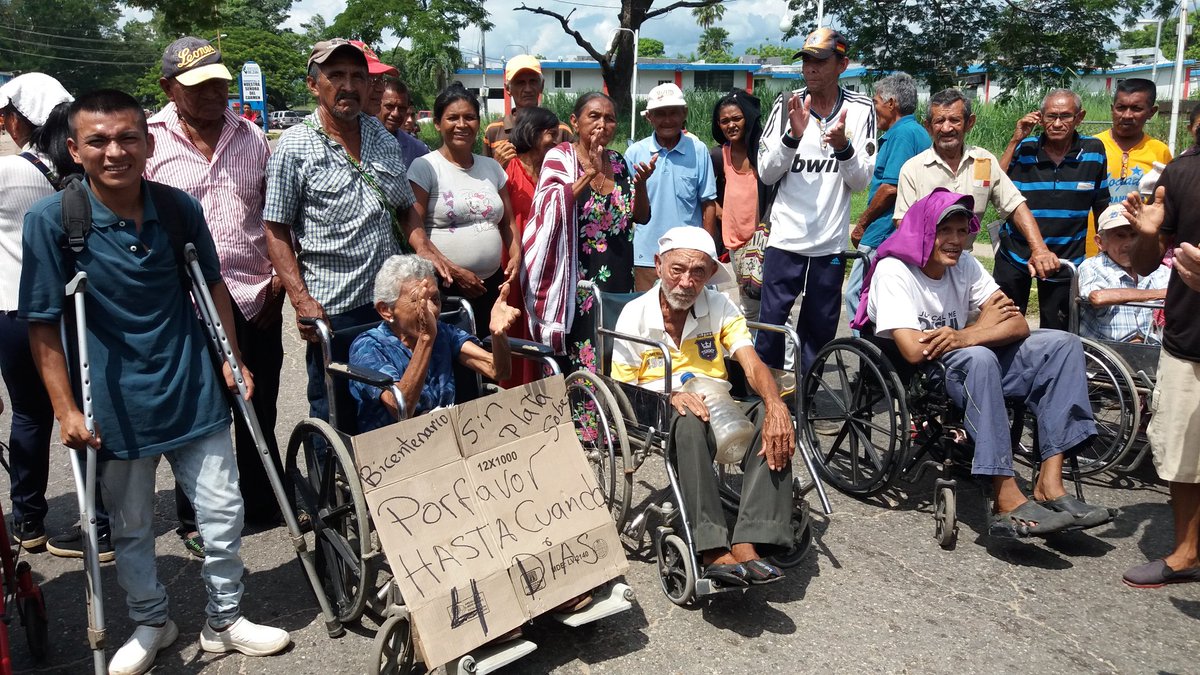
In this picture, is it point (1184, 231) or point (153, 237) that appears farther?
point (1184, 231)

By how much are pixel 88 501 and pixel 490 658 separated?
1.26 metres

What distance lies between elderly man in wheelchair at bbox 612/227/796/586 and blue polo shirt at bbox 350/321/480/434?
758 millimetres

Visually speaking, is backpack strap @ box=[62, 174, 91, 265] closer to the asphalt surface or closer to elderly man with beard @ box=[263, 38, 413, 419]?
elderly man with beard @ box=[263, 38, 413, 419]

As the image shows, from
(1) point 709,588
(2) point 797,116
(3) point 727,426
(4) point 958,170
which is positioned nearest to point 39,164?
(3) point 727,426

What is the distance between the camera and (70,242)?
2.53 metres

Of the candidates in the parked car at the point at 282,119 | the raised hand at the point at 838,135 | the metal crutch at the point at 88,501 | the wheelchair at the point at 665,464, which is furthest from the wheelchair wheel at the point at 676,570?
the parked car at the point at 282,119

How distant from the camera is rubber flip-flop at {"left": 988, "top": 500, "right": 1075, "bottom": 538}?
3385 millimetres

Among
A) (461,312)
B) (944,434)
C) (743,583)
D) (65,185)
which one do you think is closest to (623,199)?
(461,312)

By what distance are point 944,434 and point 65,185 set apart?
11.2 ft

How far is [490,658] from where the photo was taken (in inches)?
104

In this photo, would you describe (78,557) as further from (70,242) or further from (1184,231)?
(1184,231)

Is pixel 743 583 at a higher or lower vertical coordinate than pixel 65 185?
lower

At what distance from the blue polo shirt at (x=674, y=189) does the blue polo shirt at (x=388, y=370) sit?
198cm

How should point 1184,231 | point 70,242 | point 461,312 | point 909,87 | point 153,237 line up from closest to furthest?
point 70,242 < point 153,237 < point 1184,231 < point 461,312 < point 909,87
